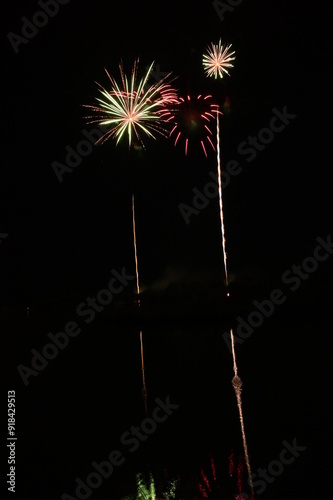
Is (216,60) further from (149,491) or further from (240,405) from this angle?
(149,491)

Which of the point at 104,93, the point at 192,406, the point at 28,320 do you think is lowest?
the point at 192,406

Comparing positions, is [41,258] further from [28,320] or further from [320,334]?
[320,334]

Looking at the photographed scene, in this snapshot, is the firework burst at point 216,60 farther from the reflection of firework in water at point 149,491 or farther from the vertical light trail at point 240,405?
the reflection of firework in water at point 149,491

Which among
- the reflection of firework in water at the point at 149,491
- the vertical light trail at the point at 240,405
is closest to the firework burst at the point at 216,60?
the vertical light trail at the point at 240,405

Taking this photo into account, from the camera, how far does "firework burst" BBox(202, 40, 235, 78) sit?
12.1 m

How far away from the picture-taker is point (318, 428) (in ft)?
18.0

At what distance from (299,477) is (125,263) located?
16331 mm

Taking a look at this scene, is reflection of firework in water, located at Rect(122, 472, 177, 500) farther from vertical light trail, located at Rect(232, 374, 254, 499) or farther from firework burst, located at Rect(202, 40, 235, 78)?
firework burst, located at Rect(202, 40, 235, 78)

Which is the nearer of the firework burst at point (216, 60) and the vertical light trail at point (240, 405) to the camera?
the vertical light trail at point (240, 405)

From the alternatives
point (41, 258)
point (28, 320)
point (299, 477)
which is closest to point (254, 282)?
point (28, 320)

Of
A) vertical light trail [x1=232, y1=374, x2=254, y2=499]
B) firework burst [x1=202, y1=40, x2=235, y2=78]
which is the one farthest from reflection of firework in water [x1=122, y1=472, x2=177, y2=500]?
firework burst [x1=202, y1=40, x2=235, y2=78]

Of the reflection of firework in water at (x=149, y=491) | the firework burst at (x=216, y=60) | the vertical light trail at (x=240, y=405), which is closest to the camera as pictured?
the reflection of firework in water at (x=149, y=491)

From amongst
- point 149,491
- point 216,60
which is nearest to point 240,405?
point 149,491

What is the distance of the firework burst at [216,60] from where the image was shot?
12055mm
